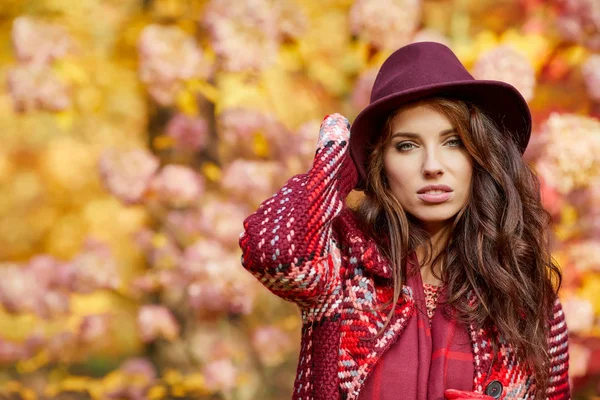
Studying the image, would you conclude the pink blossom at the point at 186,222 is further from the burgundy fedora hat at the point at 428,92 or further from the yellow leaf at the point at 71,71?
the burgundy fedora hat at the point at 428,92

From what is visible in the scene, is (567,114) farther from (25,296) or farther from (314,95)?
(25,296)

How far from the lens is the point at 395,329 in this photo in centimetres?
139

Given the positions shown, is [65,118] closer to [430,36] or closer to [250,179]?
[250,179]

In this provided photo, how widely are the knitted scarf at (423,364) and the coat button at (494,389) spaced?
3cm

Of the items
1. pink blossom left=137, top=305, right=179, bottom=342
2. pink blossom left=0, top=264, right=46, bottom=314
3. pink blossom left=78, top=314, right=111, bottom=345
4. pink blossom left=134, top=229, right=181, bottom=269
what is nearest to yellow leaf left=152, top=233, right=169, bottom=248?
pink blossom left=134, top=229, right=181, bottom=269

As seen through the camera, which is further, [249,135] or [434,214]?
[249,135]

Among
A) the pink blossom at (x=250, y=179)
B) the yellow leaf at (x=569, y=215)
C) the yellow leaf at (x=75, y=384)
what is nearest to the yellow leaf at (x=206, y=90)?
the pink blossom at (x=250, y=179)

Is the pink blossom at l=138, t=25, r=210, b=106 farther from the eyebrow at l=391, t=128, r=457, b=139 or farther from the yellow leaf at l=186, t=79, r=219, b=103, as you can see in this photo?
the eyebrow at l=391, t=128, r=457, b=139

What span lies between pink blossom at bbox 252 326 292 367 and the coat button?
127 cm

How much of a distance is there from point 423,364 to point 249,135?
1385mm

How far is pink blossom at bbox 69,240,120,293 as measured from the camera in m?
2.50

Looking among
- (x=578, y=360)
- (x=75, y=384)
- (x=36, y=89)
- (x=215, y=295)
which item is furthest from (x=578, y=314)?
(x=36, y=89)

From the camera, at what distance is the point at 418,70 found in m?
1.45

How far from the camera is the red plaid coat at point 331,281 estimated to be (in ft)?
4.25
